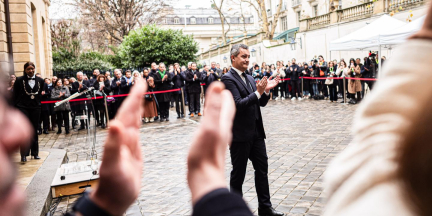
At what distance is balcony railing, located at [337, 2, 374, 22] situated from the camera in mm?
26142

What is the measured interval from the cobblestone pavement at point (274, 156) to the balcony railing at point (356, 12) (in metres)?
13.4

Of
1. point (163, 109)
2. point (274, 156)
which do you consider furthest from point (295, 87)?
point (274, 156)

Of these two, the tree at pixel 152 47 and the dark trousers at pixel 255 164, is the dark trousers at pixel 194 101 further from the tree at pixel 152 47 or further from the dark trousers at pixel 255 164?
the dark trousers at pixel 255 164

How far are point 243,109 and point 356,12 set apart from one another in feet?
82.7

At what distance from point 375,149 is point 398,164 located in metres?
0.06

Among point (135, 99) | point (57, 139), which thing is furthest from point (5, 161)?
point (57, 139)

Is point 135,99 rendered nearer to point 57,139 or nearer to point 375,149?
point 375,149

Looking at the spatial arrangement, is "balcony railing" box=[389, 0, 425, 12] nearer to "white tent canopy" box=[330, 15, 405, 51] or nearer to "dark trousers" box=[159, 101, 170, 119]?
"white tent canopy" box=[330, 15, 405, 51]

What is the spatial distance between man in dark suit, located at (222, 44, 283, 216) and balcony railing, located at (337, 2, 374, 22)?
23313 millimetres

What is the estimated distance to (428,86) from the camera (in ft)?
2.58

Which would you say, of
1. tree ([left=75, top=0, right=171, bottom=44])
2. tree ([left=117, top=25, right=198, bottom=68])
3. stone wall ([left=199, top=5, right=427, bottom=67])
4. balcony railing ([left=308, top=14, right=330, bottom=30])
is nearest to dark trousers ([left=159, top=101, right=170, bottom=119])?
tree ([left=117, top=25, right=198, bottom=68])

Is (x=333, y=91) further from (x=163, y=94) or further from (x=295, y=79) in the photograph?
(x=163, y=94)

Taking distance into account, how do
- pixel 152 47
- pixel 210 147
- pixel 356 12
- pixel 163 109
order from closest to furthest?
pixel 210 147 < pixel 163 109 < pixel 152 47 < pixel 356 12

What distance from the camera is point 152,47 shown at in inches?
997
